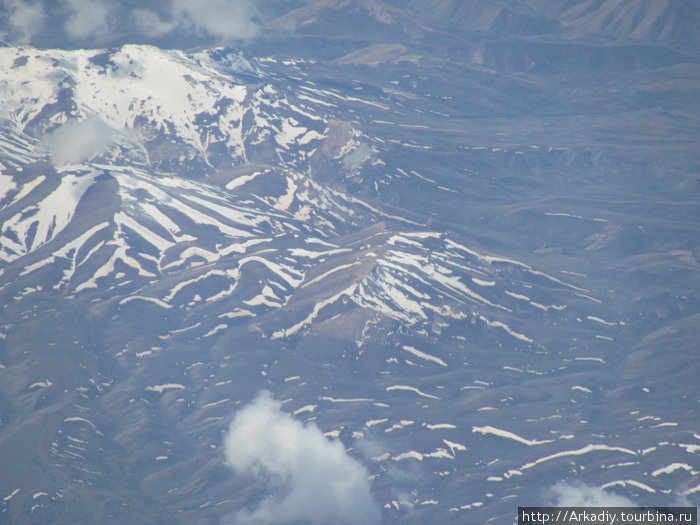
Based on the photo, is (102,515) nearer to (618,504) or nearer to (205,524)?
(205,524)

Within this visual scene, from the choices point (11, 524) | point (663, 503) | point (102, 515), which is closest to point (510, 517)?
point (663, 503)

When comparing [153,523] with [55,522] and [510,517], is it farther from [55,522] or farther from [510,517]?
[510,517]

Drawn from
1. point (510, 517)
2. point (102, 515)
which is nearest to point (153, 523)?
point (102, 515)

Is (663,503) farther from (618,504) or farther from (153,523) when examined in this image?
(153,523)

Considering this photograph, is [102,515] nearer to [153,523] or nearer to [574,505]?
[153,523]

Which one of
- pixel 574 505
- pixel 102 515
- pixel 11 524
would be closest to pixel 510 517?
pixel 574 505

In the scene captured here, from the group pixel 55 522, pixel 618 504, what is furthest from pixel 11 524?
pixel 618 504
